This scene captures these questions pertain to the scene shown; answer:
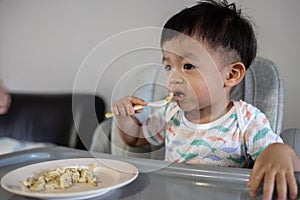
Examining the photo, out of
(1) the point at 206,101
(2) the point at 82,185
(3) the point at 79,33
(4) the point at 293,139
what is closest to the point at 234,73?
(1) the point at 206,101

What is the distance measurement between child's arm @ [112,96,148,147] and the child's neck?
0.14 meters

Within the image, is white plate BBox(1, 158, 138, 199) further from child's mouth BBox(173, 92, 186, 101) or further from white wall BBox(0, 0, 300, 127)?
white wall BBox(0, 0, 300, 127)

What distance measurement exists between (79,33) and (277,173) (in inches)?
58.8

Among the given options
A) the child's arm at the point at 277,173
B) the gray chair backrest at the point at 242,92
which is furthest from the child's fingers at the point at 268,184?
the gray chair backrest at the point at 242,92

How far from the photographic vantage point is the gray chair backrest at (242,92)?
0.98 m

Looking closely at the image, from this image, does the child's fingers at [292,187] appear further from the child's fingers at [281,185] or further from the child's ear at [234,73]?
the child's ear at [234,73]

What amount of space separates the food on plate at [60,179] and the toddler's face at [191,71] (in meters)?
0.30

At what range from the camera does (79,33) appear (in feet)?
6.12

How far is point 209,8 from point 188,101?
0.24 metres

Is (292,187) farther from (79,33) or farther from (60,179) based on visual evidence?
(79,33)

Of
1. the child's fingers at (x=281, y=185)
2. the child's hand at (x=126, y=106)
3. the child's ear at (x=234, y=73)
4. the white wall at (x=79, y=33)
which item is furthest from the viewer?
the white wall at (x=79, y=33)

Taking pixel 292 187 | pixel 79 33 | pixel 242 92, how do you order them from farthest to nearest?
pixel 79 33, pixel 242 92, pixel 292 187

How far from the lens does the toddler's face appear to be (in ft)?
2.69

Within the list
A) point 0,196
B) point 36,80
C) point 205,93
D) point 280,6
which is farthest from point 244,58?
point 36,80
